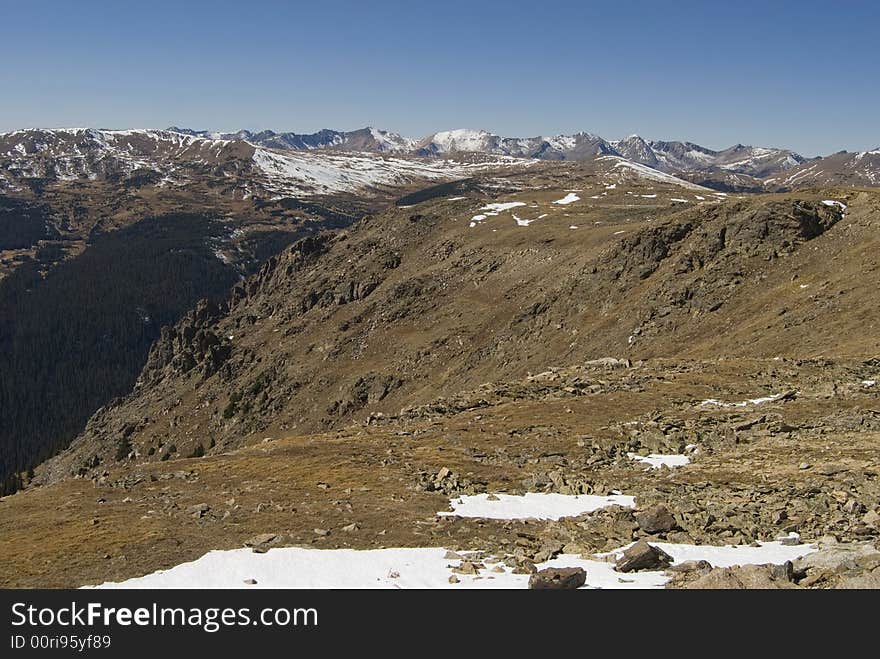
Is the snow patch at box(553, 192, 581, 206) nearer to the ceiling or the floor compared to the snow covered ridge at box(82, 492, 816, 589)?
nearer to the ceiling

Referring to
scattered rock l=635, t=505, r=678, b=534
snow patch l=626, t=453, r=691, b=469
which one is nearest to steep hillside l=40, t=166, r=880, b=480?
snow patch l=626, t=453, r=691, b=469

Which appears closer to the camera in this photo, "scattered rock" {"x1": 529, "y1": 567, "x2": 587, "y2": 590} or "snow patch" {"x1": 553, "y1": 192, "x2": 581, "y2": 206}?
"scattered rock" {"x1": 529, "y1": 567, "x2": 587, "y2": 590}

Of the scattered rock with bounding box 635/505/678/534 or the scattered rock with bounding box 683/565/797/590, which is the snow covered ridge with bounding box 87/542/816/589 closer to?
the scattered rock with bounding box 635/505/678/534

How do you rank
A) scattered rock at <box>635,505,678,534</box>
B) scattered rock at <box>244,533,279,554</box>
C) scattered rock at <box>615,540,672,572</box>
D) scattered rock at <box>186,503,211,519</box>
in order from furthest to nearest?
scattered rock at <box>186,503,211,519</box>
scattered rock at <box>244,533,279,554</box>
scattered rock at <box>635,505,678,534</box>
scattered rock at <box>615,540,672,572</box>

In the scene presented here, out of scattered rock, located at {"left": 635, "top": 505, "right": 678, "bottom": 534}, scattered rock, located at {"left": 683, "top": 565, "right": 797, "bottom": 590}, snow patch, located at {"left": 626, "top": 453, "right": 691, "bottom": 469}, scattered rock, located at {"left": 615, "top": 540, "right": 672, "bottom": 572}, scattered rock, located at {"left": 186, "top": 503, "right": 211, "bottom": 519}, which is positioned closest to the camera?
scattered rock, located at {"left": 683, "top": 565, "right": 797, "bottom": 590}

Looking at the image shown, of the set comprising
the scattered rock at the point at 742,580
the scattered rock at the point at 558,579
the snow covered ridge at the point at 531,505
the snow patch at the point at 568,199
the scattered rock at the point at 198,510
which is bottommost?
the scattered rock at the point at 198,510

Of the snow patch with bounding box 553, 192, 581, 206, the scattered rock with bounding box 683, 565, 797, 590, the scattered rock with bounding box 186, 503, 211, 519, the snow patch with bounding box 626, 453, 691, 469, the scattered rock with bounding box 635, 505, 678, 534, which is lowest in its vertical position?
the scattered rock with bounding box 186, 503, 211, 519

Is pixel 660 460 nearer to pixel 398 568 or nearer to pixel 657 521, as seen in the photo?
pixel 657 521

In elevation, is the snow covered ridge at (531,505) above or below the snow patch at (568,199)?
below

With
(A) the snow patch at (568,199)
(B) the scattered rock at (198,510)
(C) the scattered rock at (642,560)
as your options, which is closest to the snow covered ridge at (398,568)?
(C) the scattered rock at (642,560)

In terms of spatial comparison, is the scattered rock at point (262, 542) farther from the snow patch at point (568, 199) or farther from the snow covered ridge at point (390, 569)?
the snow patch at point (568, 199)

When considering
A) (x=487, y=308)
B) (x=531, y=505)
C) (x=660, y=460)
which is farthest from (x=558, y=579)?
(x=487, y=308)

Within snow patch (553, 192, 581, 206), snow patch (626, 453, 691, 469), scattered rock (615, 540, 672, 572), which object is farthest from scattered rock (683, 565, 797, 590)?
snow patch (553, 192, 581, 206)

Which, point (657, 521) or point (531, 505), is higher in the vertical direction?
point (657, 521)
